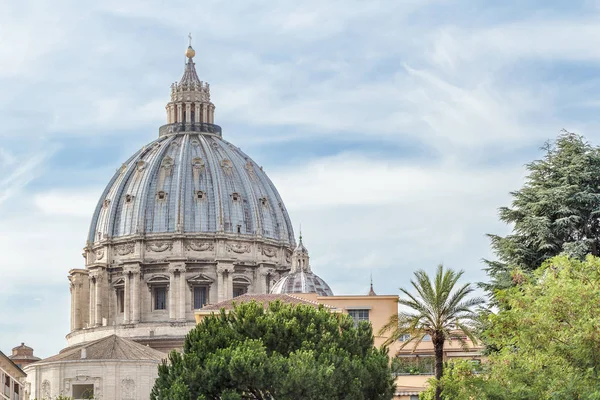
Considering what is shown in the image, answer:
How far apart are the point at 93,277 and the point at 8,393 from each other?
Result: 71.8m

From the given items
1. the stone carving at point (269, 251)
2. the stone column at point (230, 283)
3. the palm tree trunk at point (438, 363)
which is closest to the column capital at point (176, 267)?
the stone column at point (230, 283)

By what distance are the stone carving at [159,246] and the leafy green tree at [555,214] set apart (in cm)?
8041

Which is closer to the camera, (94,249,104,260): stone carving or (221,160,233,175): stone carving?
(94,249,104,260): stone carving

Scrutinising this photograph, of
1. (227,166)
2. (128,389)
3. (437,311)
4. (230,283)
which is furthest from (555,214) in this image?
(227,166)

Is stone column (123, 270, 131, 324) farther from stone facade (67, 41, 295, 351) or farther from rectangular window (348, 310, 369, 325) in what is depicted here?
rectangular window (348, 310, 369, 325)

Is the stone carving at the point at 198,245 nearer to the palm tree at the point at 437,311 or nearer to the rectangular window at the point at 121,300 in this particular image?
the rectangular window at the point at 121,300

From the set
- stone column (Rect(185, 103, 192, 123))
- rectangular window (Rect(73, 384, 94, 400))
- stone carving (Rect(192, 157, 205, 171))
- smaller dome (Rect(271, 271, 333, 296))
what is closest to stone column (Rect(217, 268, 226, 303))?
stone carving (Rect(192, 157, 205, 171))

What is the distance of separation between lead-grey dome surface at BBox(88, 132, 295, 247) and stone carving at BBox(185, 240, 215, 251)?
1.23 m

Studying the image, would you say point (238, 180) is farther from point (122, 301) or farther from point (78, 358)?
point (78, 358)

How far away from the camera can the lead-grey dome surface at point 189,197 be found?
142500 millimetres

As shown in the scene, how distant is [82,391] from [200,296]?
161ft

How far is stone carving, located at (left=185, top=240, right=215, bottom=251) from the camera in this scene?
14062 cm

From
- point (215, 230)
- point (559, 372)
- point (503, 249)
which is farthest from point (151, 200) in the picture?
point (559, 372)

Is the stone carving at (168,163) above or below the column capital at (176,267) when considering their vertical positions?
above
